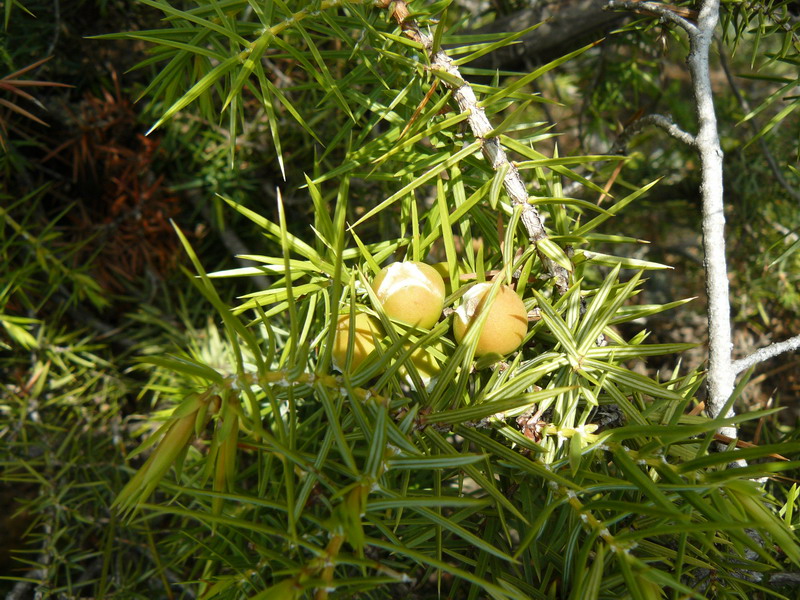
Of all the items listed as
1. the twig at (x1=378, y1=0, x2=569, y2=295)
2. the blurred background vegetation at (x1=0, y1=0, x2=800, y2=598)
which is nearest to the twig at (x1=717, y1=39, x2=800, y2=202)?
the blurred background vegetation at (x1=0, y1=0, x2=800, y2=598)

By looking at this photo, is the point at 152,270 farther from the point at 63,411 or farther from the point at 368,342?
the point at 368,342

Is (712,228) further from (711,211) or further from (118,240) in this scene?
(118,240)

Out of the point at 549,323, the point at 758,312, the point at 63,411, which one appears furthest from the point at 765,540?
the point at 63,411

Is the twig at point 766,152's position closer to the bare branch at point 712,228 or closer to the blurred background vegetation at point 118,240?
the blurred background vegetation at point 118,240

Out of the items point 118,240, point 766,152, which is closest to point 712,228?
point 766,152

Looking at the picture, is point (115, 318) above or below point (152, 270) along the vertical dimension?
below

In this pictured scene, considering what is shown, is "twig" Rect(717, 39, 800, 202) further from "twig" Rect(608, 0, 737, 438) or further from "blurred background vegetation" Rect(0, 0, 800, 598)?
"twig" Rect(608, 0, 737, 438)
